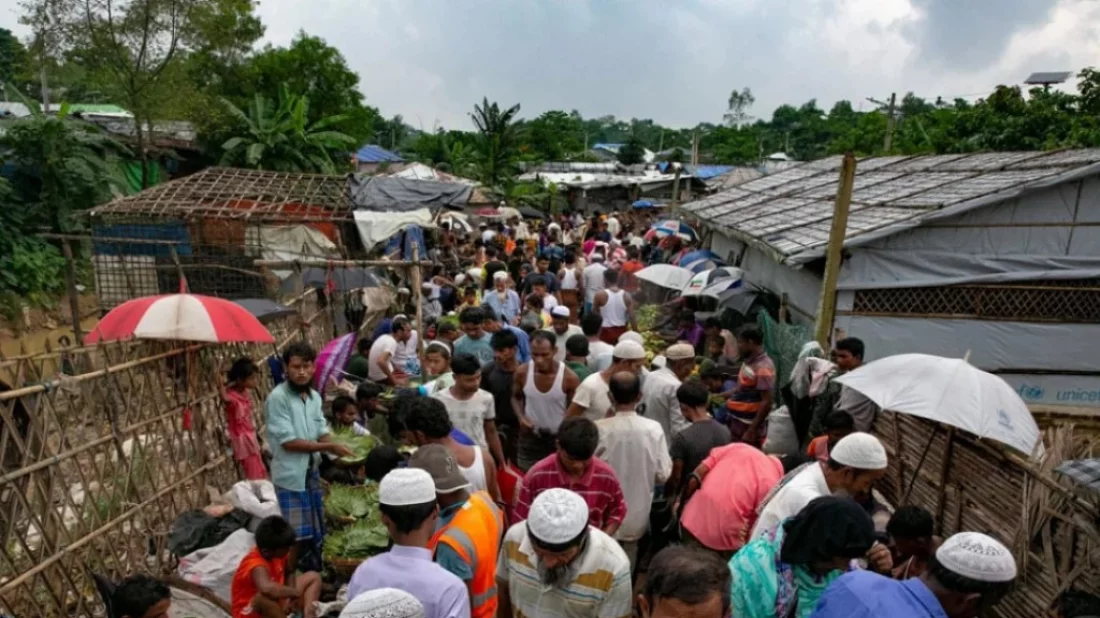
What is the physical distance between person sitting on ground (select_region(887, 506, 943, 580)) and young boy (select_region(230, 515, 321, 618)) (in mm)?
3351

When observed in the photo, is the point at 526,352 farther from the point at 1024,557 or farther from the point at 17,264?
the point at 17,264

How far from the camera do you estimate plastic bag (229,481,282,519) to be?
481cm

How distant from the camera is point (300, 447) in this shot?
485cm

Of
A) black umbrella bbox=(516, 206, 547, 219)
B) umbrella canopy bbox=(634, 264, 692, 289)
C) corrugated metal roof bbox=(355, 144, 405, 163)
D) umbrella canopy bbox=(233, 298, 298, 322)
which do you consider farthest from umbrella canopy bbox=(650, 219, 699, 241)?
corrugated metal roof bbox=(355, 144, 405, 163)

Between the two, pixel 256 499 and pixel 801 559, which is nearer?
pixel 801 559

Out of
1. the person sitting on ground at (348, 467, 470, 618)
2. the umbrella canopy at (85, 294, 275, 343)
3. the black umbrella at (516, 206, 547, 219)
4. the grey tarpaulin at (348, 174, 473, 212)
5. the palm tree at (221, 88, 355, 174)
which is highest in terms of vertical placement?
the palm tree at (221, 88, 355, 174)

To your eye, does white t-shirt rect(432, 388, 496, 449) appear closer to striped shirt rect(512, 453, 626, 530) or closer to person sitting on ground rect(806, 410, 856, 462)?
striped shirt rect(512, 453, 626, 530)

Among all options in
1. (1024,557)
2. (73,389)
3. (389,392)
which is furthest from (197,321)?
(1024,557)

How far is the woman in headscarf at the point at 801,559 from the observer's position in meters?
2.68

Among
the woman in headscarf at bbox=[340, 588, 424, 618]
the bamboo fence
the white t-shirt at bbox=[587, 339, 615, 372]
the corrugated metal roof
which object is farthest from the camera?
the corrugated metal roof

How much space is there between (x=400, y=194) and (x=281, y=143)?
21.6 ft

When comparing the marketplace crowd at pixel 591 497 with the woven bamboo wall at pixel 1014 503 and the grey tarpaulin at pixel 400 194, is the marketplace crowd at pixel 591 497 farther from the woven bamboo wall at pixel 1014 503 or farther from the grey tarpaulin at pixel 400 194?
the grey tarpaulin at pixel 400 194

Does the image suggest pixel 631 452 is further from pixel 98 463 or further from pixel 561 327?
pixel 98 463

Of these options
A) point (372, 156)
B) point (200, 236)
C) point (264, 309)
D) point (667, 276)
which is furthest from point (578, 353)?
point (372, 156)
